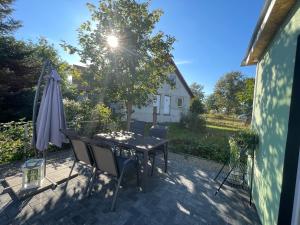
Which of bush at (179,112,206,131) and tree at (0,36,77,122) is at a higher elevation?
tree at (0,36,77,122)

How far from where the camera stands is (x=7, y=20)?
420 inches

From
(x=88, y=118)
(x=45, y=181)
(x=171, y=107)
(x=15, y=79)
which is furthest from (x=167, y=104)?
(x=45, y=181)

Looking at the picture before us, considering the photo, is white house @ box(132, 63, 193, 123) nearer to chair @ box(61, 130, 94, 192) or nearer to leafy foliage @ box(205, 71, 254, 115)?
chair @ box(61, 130, 94, 192)

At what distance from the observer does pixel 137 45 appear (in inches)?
235

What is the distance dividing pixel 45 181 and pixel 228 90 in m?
30.1

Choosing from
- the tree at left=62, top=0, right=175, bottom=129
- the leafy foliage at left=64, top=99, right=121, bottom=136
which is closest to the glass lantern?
the leafy foliage at left=64, top=99, right=121, bottom=136

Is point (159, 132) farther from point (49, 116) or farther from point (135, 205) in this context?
point (49, 116)

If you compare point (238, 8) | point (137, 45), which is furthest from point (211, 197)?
point (238, 8)

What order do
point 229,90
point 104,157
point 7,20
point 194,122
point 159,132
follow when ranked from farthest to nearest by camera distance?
point 229,90
point 194,122
point 7,20
point 159,132
point 104,157

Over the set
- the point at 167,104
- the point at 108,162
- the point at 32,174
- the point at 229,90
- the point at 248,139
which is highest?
the point at 229,90

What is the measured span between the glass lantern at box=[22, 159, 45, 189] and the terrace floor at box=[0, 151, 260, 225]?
0.82 feet

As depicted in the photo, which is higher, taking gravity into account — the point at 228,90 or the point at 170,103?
the point at 228,90

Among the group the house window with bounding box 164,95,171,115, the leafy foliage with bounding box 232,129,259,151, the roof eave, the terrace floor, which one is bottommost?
the terrace floor

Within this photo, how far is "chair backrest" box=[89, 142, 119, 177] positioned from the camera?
8.51 ft
